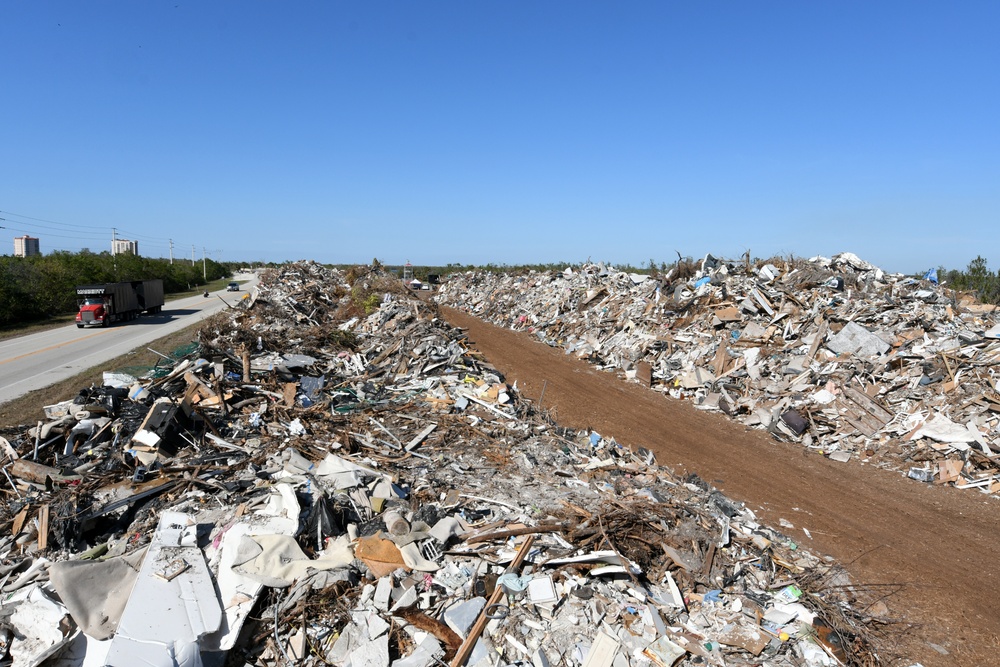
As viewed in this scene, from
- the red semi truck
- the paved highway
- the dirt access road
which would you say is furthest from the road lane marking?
the dirt access road

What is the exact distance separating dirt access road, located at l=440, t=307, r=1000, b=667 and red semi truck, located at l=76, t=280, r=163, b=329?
857 inches

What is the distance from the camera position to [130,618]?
449 centimetres

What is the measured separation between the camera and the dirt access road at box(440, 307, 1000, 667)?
18.4 ft

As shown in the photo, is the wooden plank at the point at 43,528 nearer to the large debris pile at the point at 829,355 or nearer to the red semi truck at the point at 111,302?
the large debris pile at the point at 829,355

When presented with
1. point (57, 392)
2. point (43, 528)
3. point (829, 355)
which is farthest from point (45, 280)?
point (829, 355)

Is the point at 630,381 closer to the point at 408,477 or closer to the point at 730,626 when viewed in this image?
the point at 408,477

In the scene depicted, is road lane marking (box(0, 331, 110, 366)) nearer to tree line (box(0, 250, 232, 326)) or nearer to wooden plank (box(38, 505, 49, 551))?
tree line (box(0, 250, 232, 326))

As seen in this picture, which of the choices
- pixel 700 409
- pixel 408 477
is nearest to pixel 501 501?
pixel 408 477

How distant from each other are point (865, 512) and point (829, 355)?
19.3 feet

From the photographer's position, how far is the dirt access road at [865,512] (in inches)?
221

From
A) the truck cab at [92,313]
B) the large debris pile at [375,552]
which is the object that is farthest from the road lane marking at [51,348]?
the large debris pile at [375,552]

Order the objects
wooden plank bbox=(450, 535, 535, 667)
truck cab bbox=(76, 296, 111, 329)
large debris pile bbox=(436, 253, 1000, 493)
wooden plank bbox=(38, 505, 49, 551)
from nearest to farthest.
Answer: wooden plank bbox=(450, 535, 535, 667) < wooden plank bbox=(38, 505, 49, 551) < large debris pile bbox=(436, 253, 1000, 493) < truck cab bbox=(76, 296, 111, 329)

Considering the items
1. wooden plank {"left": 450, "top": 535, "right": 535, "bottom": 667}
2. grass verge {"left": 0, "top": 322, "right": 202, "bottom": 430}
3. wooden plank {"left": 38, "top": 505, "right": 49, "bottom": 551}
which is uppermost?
grass verge {"left": 0, "top": 322, "right": 202, "bottom": 430}

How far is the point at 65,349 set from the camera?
1870 cm
